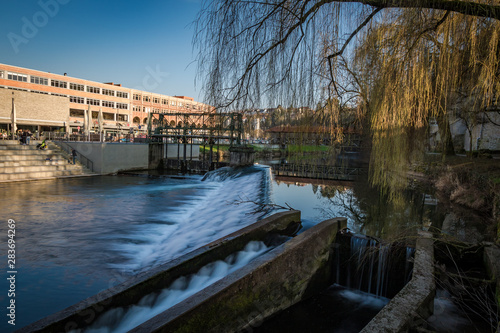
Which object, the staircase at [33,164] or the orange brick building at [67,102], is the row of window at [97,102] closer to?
the orange brick building at [67,102]

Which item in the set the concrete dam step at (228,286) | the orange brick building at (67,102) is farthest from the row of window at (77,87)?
the concrete dam step at (228,286)

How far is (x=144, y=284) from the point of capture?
4.31 meters

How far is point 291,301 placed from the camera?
16.7 feet

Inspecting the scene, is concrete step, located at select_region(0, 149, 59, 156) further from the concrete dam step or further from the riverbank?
the riverbank

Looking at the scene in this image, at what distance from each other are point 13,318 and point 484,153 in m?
24.9

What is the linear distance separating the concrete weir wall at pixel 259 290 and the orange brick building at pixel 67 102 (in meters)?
23.0

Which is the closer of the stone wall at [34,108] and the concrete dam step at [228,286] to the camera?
the concrete dam step at [228,286]

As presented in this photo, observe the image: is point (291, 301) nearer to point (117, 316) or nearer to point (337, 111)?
point (117, 316)

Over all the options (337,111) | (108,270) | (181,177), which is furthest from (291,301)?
(181,177)

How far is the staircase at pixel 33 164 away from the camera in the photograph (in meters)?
19.2

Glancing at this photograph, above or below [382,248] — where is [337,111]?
above

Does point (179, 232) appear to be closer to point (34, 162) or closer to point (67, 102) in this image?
point (34, 162)

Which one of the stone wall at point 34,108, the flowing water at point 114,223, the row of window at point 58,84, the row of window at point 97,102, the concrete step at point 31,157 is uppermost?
the row of window at point 58,84

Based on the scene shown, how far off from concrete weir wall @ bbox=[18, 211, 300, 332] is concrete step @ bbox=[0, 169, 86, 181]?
18.8m
